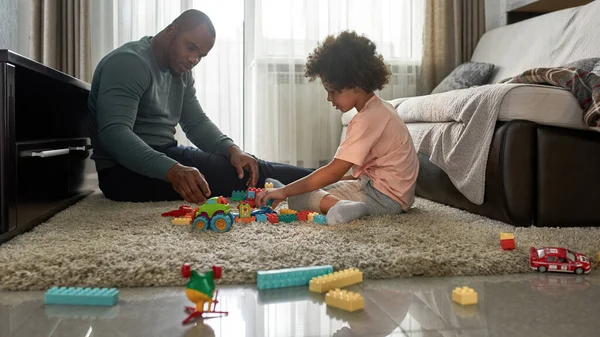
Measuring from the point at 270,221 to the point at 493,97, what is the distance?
813mm

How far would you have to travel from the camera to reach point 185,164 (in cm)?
239

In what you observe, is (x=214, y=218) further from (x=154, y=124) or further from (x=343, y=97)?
(x=154, y=124)

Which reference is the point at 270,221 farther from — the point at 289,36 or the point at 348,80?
the point at 289,36

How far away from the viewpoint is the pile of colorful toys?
162 cm

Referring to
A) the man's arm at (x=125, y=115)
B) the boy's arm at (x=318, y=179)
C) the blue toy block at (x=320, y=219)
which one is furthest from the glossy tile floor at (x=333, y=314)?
the man's arm at (x=125, y=115)

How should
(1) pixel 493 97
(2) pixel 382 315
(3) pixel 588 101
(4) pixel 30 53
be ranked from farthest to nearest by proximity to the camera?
(4) pixel 30 53 → (1) pixel 493 97 → (3) pixel 588 101 → (2) pixel 382 315

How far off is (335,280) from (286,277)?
0.10 m

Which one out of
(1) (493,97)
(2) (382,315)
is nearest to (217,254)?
(2) (382,315)

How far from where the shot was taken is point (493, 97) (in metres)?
1.87

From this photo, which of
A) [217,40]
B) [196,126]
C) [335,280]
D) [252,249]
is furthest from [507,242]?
[217,40]

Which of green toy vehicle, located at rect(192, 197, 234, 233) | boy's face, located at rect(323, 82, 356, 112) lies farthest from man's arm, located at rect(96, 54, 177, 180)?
boy's face, located at rect(323, 82, 356, 112)

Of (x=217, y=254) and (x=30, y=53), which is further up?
(x=30, y=53)

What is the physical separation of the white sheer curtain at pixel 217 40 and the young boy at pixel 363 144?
174cm

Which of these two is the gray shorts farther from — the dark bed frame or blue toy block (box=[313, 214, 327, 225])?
the dark bed frame
